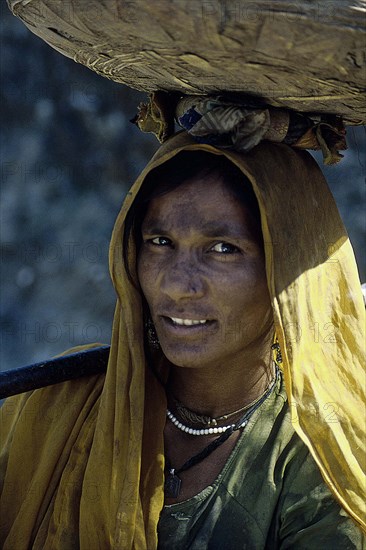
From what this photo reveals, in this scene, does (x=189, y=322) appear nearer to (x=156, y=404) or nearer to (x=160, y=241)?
(x=160, y=241)

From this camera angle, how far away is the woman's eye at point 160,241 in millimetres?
2242

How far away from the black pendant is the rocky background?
2.35m

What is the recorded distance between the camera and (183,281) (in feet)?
7.06

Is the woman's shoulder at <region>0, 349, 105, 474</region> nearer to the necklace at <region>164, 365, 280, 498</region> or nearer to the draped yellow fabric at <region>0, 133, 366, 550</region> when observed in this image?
the draped yellow fabric at <region>0, 133, 366, 550</region>

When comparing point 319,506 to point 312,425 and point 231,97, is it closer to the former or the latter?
point 312,425

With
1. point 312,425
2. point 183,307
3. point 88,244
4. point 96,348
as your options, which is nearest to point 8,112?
point 88,244

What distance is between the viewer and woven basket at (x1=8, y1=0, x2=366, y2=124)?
1.71 metres

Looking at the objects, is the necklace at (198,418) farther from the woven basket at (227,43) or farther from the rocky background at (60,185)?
the rocky background at (60,185)

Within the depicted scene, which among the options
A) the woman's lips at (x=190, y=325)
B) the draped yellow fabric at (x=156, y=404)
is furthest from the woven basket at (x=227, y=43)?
the woman's lips at (x=190, y=325)

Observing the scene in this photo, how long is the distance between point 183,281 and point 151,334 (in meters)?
0.28

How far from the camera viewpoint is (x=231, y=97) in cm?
210

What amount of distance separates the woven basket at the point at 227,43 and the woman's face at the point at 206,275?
0.79 ft

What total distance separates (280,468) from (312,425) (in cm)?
16

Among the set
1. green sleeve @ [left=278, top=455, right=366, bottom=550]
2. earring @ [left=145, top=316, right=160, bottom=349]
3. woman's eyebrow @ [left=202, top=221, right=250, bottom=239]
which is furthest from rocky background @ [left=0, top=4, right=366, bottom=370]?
green sleeve @ [left=278, top=455, right=366, bottom=550]
